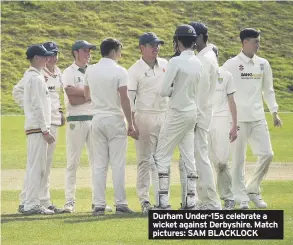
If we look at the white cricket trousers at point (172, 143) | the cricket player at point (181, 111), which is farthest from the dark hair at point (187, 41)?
the white cricket trousers at point (172, 143)

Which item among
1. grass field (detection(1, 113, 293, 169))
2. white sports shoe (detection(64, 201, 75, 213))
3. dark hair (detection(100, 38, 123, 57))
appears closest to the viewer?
dark hair (detection(100, 38, 123, 57))

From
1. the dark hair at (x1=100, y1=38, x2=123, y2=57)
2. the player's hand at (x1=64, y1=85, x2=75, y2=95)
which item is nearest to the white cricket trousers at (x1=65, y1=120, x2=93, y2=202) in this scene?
the player's hand at (x1=64, y1=85, x2=75, y2=95)

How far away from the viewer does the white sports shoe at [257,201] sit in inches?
510

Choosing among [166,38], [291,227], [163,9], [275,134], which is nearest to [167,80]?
[291,227]

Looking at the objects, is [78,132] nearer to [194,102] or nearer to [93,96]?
[93,96]

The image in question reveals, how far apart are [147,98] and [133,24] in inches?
1619

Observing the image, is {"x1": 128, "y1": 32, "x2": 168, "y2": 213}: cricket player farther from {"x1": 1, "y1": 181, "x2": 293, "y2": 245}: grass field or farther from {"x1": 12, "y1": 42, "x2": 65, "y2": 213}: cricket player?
{"x1": 12, "y1": 42, "x2": 65, "y2": 213}: cricket player

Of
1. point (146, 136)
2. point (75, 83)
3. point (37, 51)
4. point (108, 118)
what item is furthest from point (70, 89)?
point (146, 136)

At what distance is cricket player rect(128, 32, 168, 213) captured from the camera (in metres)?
12.7

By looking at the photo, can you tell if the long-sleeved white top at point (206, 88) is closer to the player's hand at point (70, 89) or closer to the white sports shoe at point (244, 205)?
the white sports shoe at point (244, 205)

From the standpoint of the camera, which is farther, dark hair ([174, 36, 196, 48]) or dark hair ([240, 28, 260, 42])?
dark hair ([240, 28, 260, 42])

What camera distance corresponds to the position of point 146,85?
12.8 m

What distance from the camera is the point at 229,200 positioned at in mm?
12906
